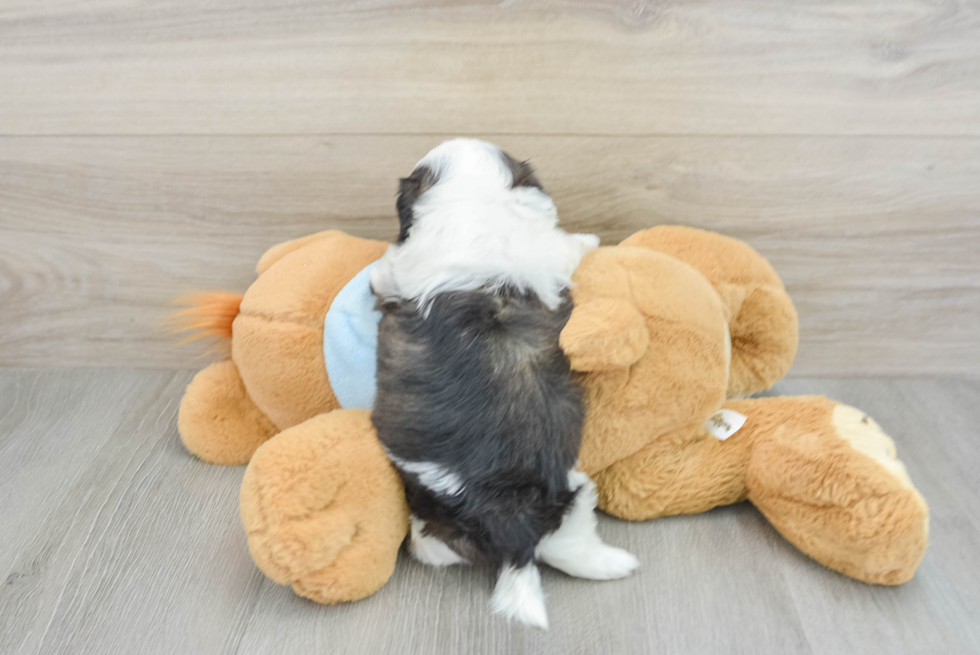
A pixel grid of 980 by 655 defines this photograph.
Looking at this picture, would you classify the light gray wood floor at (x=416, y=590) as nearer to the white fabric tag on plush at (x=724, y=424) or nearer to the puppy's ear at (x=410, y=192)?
the white fabric tag on plush at (x=724, y=424)

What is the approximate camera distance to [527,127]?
945mm

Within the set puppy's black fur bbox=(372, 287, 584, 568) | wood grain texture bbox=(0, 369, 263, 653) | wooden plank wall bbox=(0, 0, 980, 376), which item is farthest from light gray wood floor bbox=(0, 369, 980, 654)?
wooden plank wall bbox=(0, 0, 980, 376)

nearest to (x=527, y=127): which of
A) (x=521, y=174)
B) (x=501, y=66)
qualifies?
(x=501, y=66)

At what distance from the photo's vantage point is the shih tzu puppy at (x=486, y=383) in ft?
2.24

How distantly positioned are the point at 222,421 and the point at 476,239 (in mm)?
506

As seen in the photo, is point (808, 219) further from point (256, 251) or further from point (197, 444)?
point (197, 444)

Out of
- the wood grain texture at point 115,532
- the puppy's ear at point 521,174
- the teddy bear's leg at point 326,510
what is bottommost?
the wood grain texture at point 115,532

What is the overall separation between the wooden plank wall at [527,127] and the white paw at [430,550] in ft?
1.53

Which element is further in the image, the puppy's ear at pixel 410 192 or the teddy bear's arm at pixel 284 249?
the teddy bear's arm at pixel 284 249

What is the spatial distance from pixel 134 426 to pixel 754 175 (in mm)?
1038

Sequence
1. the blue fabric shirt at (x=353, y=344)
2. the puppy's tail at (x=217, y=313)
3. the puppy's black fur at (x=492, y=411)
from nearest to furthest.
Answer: the puppy's black fur at (x=492, y=411)
the blue fabric shirt at (x=353, y=344)
the puppy's tail at (x=217, y=313)

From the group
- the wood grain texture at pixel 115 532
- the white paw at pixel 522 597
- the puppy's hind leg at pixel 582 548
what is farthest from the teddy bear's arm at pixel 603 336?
the wood grain texture at pixel 115 532

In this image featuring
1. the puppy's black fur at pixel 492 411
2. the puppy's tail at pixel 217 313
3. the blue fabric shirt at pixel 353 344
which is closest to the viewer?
the puppy's black fur at pixel 492 411

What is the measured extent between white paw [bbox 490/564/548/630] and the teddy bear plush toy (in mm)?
135
